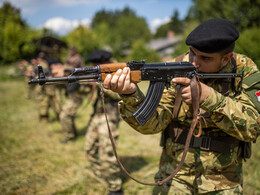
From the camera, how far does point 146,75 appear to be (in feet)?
6.57

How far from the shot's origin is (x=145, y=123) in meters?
1.98

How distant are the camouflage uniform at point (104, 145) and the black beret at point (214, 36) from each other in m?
2.11

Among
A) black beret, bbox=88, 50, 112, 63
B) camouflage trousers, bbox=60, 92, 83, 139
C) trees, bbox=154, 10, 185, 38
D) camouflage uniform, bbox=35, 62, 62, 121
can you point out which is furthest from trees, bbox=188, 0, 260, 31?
trees, bbox=154, 10, 185, 38

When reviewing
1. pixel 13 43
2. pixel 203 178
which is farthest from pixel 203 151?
pixel 13 43

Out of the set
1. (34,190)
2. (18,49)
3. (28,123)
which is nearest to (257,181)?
(34,190)

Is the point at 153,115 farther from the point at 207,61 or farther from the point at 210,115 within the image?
the point at 207,61

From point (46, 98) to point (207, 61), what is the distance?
7.26 m

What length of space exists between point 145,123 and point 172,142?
1.60ft

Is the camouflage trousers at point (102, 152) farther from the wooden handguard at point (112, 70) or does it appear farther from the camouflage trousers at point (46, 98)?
the camouflage trousers at point (46, 98)

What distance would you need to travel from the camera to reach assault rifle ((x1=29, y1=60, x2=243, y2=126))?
1.91 m

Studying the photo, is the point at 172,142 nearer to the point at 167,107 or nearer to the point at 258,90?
the point at 167,107

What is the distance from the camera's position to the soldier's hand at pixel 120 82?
1.81 meters

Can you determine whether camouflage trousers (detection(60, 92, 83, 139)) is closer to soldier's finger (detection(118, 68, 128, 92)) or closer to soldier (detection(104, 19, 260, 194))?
soldier (detection(104, 19, 260, 194))

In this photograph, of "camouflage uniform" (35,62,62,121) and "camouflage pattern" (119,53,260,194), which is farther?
"camouflage uniform" (35,62,62,121)
